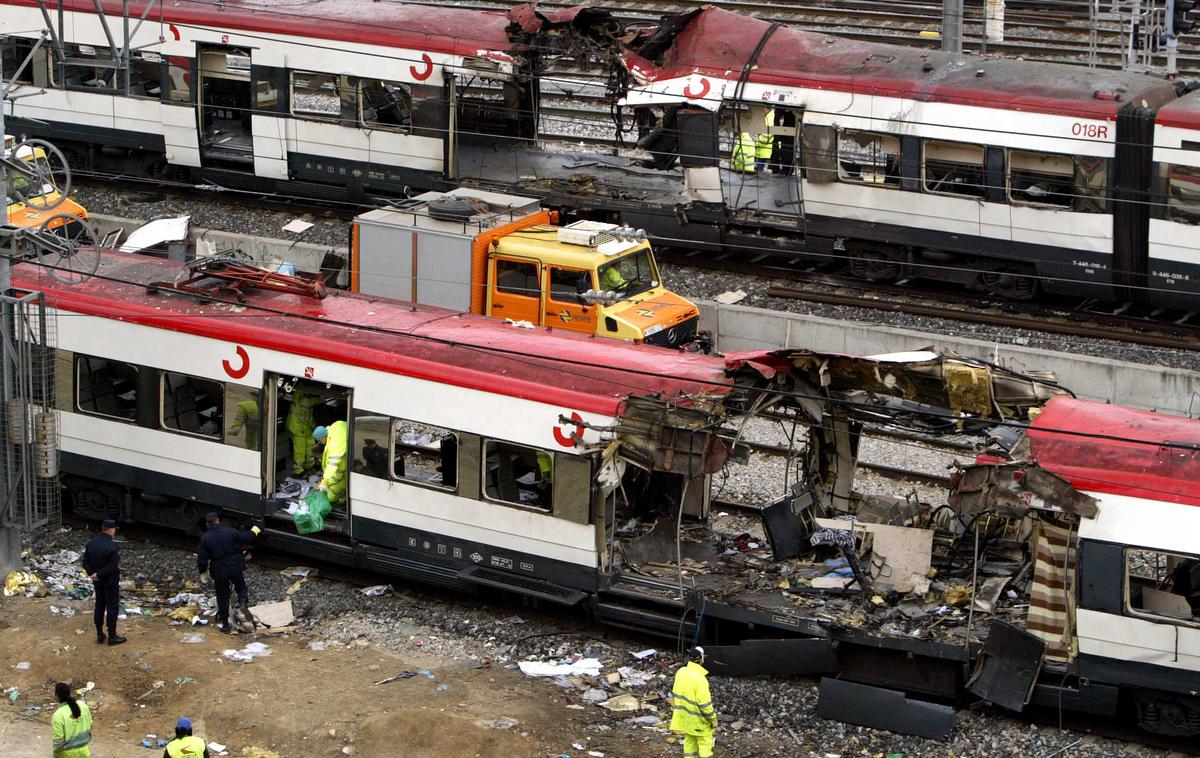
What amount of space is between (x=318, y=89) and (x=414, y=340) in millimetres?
10578

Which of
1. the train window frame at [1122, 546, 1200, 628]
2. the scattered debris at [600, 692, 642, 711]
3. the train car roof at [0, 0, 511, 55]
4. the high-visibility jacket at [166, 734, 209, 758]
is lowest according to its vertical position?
the scattered debris at [600, 692, 642, 711]

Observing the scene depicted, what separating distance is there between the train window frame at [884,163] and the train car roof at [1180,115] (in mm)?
3256

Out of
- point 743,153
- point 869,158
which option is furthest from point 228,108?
point 869,158

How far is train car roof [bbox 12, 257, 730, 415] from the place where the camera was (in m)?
15.4

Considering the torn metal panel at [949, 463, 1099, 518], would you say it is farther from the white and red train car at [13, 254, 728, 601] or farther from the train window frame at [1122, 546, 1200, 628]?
the white and red train car at [13, 254, 728, 601]

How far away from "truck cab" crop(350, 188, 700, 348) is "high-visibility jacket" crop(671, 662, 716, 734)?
7.73 meters

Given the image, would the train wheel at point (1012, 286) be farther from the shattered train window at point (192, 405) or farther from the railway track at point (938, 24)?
the shattered train window at point (192, 405)

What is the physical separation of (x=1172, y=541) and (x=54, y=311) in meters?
11.0

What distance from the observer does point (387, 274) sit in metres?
22.0

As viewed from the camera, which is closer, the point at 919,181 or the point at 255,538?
the point at 255,538

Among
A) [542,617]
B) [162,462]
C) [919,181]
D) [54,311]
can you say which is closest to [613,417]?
[542,617]

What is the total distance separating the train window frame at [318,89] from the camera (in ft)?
84.3

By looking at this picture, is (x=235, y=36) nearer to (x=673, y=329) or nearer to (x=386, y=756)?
(x=673, y=329)

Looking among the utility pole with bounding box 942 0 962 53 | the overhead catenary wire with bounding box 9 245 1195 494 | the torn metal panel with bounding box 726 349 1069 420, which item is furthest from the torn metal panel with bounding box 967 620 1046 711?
the utility pole with bounding box 942 0 962 53
